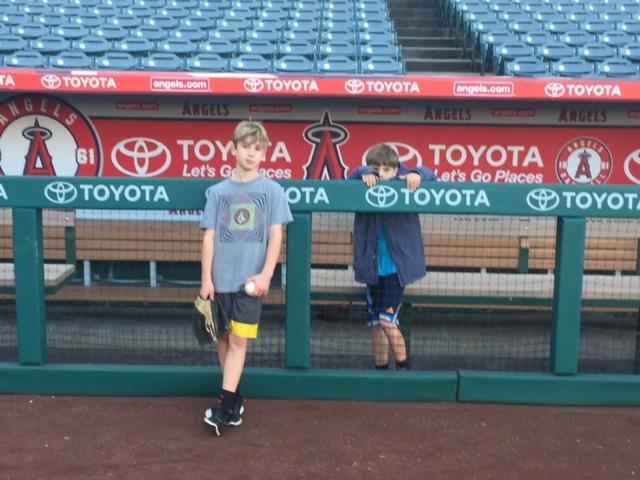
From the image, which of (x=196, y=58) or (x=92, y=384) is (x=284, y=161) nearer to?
(x=196, y=58)

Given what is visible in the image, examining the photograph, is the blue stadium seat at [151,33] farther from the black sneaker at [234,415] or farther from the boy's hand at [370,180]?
the black sneaker at [234,415]

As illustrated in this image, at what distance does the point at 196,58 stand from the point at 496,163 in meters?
3.43

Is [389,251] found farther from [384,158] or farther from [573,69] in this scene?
[573,69]

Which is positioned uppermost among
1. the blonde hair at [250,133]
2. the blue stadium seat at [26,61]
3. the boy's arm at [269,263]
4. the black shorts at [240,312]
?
the blue stadium seat at [26,61]

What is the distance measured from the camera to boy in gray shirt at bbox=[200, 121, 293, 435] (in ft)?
11.6

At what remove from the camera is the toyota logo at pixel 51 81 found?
6.24 m

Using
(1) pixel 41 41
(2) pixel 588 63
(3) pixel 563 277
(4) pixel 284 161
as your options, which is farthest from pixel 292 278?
(1) pixel 41 41

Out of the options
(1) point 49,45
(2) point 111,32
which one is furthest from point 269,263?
(2) point 111,32

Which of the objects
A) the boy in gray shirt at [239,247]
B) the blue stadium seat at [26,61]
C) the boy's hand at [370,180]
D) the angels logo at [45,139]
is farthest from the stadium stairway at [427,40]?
the boy in gray shirt at [239,247]

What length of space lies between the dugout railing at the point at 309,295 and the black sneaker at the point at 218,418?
0.41m

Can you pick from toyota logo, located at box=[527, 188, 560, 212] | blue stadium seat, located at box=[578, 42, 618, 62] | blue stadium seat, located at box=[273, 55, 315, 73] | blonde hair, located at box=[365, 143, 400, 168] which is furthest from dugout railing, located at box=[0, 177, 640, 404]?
blue stadium seat, located at box=[578, 42, 618, 62]

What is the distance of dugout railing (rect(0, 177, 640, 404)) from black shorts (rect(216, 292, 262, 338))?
438 millimetres

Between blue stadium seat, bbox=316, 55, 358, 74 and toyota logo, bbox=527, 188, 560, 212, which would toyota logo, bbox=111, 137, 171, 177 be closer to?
blue stadium seat, bbox=316, 55, 358, 74

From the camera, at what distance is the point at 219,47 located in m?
9.09
